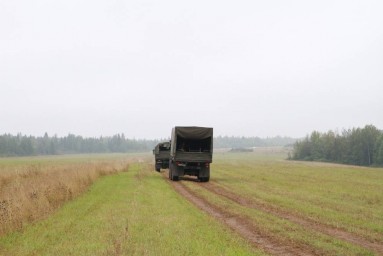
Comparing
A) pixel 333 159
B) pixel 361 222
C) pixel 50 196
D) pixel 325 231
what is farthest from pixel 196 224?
pixel 333 159

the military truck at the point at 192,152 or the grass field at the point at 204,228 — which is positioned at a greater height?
the military truck at the point at 192,152

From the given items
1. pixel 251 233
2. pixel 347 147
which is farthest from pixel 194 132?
pixel 347 147

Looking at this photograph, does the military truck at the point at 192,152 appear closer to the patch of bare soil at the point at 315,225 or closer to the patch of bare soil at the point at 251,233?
the patch of bare soil at the point at 315,225

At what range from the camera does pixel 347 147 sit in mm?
104375

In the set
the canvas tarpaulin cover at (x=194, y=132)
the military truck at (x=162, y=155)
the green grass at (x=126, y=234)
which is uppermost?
the canvas tarpaulin cover at (x=194, y=132)

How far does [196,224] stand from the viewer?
41.4ft

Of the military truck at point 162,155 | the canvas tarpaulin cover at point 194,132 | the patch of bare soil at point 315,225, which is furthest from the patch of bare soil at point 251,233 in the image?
the military truck at point 162,155

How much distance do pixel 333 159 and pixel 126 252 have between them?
109 m

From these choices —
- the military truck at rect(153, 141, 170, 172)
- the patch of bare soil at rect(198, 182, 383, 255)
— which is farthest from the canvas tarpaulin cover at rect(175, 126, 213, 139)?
the patch of bare soil at rect(198, 182, 383, 255)

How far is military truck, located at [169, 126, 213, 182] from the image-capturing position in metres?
30.3

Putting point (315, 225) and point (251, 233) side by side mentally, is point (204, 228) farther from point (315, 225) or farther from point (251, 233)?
point (315, 225)

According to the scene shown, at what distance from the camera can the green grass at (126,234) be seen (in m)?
9.41

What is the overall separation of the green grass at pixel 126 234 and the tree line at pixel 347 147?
3456 inches

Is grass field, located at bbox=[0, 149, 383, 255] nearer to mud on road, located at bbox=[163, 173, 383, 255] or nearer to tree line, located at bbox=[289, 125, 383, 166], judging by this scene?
mud on road, located at bbox=[163, 173, 383, 255]
